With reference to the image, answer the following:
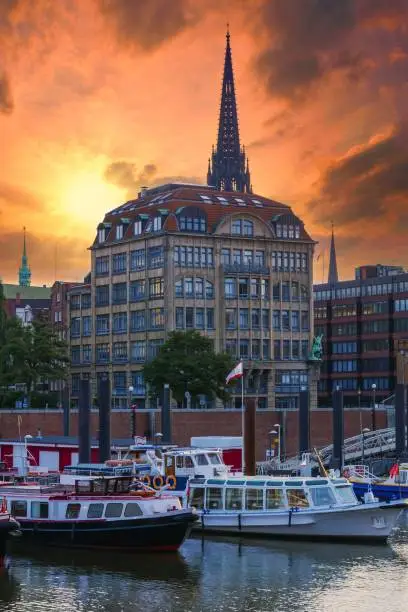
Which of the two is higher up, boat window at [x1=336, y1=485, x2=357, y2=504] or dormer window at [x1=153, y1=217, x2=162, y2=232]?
dormer window at [x1=153, y1=217, x2=162, y2=232]

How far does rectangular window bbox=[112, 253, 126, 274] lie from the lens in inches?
6481

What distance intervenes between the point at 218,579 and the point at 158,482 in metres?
13.3

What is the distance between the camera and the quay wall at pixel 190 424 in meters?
119

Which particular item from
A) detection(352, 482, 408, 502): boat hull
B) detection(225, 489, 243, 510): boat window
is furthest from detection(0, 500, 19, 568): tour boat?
detection(352, 482, 408, 502): boat hull

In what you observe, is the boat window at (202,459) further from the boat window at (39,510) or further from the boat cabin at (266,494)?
the boat window at (39,510)

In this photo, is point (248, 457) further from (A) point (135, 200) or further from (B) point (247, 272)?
(A) point (135, 200)

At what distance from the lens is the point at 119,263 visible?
6521 inches

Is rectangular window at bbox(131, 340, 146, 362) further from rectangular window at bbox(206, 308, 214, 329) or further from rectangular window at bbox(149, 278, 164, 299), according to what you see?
rectangular window at bbox(206, 308, 214, 329)

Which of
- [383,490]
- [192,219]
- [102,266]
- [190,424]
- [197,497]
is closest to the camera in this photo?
[197,497]

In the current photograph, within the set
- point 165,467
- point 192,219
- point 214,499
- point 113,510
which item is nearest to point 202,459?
point 165,467

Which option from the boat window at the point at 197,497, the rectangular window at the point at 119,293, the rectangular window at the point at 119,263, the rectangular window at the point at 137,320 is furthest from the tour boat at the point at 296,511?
the rectangular window at the point at 119,263

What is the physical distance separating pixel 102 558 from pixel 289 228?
349 feet

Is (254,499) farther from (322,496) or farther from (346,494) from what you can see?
(346,494)

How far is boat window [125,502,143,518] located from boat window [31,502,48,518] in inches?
190
